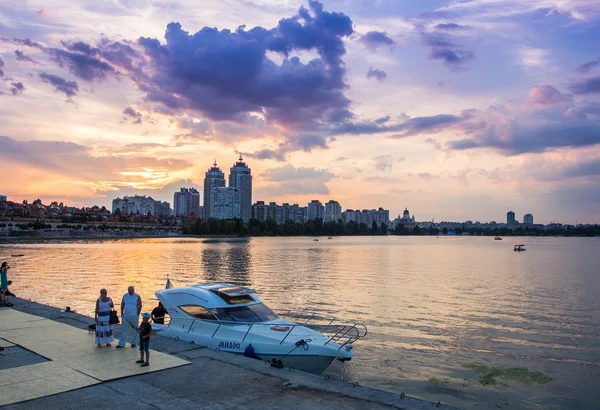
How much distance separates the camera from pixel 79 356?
49.3ft

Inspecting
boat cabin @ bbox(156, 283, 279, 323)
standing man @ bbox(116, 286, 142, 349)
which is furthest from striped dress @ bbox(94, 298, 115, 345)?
boat cabin @ bbox(156, 283, 279, 323)

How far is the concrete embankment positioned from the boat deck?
47cm

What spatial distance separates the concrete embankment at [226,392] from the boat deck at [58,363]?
470 mm

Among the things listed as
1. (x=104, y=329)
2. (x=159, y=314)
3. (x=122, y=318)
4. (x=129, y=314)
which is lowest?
(x=159, y=314)

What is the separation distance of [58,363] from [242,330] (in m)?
6.41

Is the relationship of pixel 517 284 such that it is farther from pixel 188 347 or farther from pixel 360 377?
pixel 188 347

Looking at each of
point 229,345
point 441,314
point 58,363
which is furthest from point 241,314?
point 441,314

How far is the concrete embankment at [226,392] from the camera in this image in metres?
11.1

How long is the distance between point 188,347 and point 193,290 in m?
3.09

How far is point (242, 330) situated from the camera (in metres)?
18.0

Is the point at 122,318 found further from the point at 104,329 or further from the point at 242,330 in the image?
the point at 242,330

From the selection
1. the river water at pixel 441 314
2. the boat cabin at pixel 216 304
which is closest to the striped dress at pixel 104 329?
the boat cabin at pixel 216 304

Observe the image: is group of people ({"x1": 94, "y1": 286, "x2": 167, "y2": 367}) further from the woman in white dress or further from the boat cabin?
the boat cabin

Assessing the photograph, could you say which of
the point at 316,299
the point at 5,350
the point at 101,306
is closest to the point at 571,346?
the point at 316,299
